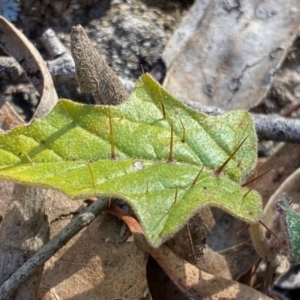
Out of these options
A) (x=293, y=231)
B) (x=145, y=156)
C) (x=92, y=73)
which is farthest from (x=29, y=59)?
(x=293, y=231)

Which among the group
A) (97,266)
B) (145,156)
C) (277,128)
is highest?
(145,156)

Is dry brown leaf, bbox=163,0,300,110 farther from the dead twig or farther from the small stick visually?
the small stick

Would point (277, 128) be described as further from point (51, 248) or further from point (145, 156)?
point (51, 248)

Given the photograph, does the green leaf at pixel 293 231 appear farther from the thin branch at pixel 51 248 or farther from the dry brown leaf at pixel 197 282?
the thin branch at pixel 51 248

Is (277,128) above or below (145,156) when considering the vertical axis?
below

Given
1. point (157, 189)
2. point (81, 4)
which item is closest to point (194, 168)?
point (157, 189)

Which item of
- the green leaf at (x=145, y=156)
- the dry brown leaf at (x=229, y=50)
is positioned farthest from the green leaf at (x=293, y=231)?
the dry brown leaf at (x=229, y=50)
